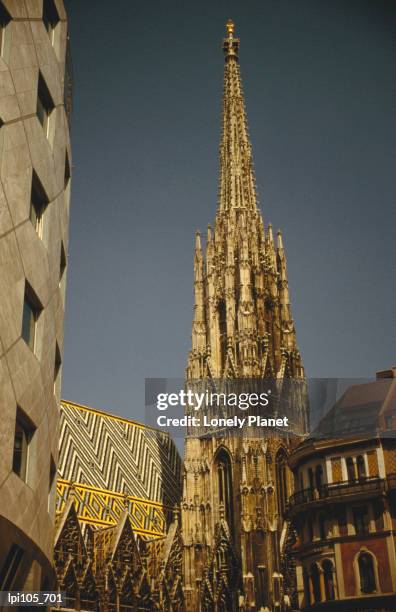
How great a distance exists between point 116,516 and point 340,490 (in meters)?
28.6

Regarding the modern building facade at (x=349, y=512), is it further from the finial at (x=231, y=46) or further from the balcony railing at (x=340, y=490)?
the finial at (x=231, y=46)

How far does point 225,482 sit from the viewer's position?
182ft

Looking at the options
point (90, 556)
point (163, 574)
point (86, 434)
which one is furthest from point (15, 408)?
point (86, 434)

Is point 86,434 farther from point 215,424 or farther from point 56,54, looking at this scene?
point 56,54

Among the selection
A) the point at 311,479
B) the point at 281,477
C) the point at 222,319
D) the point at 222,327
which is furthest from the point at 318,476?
the point at 222,319

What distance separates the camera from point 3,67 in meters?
18.2

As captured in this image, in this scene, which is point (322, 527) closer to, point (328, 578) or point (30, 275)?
point (328, 578)

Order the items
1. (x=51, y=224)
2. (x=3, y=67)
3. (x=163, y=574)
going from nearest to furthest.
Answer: (x=3, y=67), (x=51, y=224), (x=163, y=574)

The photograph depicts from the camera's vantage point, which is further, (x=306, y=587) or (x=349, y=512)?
(x=306, y=587)

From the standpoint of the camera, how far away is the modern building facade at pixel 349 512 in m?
30.0

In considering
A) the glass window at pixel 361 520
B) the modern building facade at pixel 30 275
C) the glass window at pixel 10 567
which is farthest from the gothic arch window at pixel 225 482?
the glass window at pixel 10 567

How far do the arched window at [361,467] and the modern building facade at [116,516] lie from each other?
21118 mm

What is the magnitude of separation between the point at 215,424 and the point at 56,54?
36497 millimetres

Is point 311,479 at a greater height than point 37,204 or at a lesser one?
lesser
